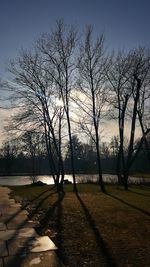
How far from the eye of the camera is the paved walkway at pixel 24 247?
4.45 m

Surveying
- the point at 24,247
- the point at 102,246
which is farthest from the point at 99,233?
the point at 24,247

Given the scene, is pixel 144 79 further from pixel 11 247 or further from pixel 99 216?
pixel 11 247

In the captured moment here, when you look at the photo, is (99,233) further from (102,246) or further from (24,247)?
(24,247)

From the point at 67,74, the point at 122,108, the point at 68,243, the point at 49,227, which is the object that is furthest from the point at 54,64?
the point at 68,243

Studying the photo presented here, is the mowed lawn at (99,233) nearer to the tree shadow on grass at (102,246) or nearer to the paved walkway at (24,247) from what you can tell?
the tree shadow on grass at (102,246)

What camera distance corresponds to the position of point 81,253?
16.0 ft

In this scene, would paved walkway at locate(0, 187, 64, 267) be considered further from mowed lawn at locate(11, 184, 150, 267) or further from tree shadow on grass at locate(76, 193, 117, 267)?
tree shadow on grass at locate(76, 193, 117, 267)

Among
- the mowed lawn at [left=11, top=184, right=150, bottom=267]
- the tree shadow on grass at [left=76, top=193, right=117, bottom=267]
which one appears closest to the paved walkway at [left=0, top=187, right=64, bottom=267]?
the mowed lawn at [left=11, top=184, right=150, bottom=267]

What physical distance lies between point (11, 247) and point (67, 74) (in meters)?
14.6

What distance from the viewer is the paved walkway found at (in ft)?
14.6

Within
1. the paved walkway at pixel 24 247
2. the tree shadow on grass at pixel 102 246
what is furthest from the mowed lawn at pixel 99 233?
the paved walkway at pixel 24 247

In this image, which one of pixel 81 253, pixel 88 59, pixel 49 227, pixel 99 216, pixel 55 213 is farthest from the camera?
pixel 88 59

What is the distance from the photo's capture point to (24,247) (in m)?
5.23

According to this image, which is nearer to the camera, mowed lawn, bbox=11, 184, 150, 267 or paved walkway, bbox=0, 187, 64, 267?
paved walkway, bbox=0, 187, 64, 267
